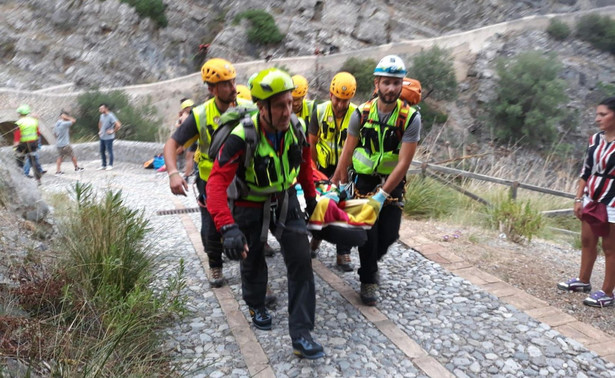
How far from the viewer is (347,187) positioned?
4.10m

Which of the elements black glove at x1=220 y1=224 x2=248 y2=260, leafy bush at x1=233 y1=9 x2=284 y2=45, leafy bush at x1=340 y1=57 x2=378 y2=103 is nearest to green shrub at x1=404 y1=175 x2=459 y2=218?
black glove at x1=220 y1=224 x2=248 y2=260

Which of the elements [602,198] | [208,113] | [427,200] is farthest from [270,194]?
[427,200]

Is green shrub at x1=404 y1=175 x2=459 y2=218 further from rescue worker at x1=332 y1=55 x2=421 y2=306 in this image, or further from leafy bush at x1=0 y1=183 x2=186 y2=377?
leafy bush at x1=0 y1=183 x2=186 y2=377

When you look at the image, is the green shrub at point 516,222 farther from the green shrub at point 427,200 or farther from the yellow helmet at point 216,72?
the yellow helmet at point 216,72

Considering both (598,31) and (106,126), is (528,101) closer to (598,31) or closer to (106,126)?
(598,31)

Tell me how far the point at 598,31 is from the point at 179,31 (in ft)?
111

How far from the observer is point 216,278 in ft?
14.9

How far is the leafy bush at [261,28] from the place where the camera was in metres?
37.1

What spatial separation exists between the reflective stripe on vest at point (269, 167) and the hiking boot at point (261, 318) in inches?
38.0

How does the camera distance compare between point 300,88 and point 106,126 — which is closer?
point 300,88

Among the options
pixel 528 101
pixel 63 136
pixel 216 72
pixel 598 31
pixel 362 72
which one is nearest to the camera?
pixel 216 72

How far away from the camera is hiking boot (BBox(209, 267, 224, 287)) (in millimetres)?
4551

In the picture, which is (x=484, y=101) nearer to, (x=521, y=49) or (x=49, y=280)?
(x=521, y=49)

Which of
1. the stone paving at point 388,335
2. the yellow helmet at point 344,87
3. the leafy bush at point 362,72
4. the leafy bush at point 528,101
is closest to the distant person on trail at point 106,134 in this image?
the stone paving at point 388,335
